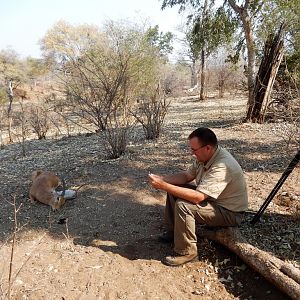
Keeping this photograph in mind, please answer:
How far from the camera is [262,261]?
267 cm

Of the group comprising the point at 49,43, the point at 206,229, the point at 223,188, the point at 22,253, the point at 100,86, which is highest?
the point at 49,43

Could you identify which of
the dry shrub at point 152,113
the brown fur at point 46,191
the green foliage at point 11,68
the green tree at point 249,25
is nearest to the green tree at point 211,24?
the green tree at point 249,25

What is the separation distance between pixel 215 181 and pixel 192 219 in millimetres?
382

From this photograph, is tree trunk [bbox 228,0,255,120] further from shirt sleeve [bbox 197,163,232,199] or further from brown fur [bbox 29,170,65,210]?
shirt sleeve [bbox 197,163,232,199]

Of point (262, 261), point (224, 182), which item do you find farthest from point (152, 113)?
point (262, 261)

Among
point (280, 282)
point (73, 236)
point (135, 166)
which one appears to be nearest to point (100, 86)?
point (135, 166)

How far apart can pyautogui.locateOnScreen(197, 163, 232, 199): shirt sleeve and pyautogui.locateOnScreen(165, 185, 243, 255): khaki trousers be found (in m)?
0.17

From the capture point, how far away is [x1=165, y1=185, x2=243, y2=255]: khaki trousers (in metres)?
2.93

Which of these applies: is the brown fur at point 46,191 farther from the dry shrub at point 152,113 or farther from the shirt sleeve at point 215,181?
the dry shrub at point 152,113

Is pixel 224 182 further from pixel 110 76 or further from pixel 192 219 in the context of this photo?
pixel 110 76

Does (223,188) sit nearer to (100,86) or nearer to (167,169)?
(167,169)

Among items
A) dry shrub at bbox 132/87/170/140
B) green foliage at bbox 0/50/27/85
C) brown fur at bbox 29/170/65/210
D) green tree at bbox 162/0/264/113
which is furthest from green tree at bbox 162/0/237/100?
green foliage at bbox 0/50/27/85

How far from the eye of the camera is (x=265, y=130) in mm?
7895

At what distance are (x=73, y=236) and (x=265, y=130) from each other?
18.6 feet
